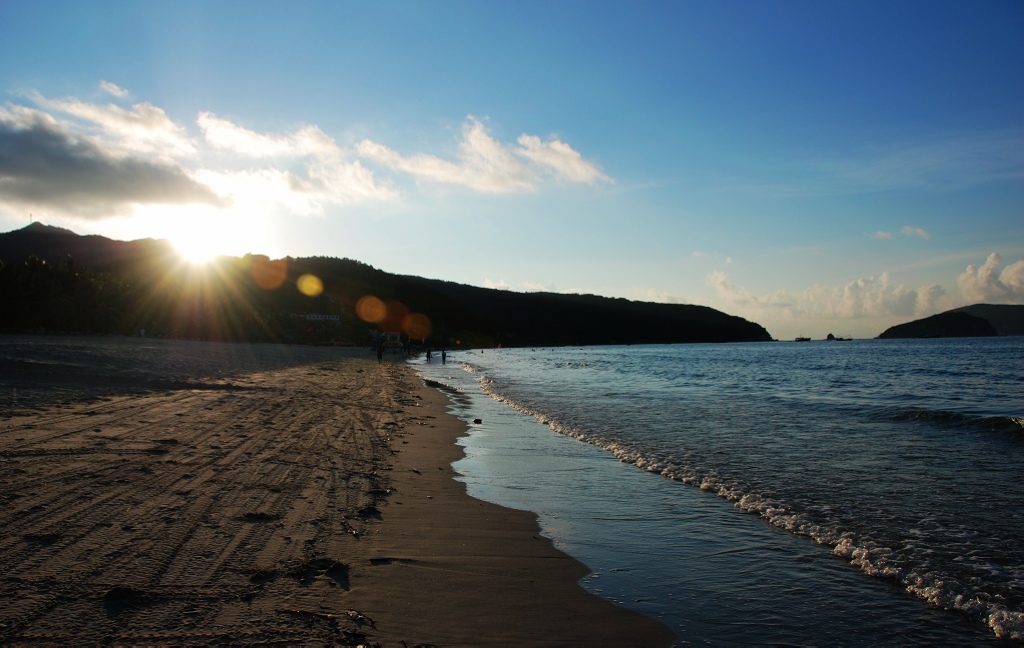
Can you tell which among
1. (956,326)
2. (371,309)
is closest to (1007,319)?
(956,326)

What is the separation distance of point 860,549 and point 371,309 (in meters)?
142

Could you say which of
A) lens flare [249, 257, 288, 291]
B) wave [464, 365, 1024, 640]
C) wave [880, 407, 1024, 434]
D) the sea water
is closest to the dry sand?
the sea water

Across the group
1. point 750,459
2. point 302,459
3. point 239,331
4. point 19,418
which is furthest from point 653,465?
point 239,331

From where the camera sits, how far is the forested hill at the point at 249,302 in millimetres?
55403

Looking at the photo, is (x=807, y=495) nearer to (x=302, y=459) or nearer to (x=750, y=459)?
(x=750, y=459)

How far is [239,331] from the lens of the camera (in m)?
75.4

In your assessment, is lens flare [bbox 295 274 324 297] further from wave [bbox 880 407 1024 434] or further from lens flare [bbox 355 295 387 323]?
wave [bbox 880 407 1024 434]

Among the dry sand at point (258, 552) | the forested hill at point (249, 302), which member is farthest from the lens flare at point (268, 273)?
the dry sand at point (258, 552)

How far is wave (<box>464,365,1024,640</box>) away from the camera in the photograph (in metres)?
4.53

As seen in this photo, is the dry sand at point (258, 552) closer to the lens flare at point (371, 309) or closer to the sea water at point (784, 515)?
the sea water at point (784, 515)

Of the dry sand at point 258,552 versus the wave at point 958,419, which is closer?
the dry sand at point 258,552

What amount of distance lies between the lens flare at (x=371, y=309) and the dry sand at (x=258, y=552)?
12547 cm

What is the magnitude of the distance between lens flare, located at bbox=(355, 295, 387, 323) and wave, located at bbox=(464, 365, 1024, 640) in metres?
125

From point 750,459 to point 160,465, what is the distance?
9.12 meters
